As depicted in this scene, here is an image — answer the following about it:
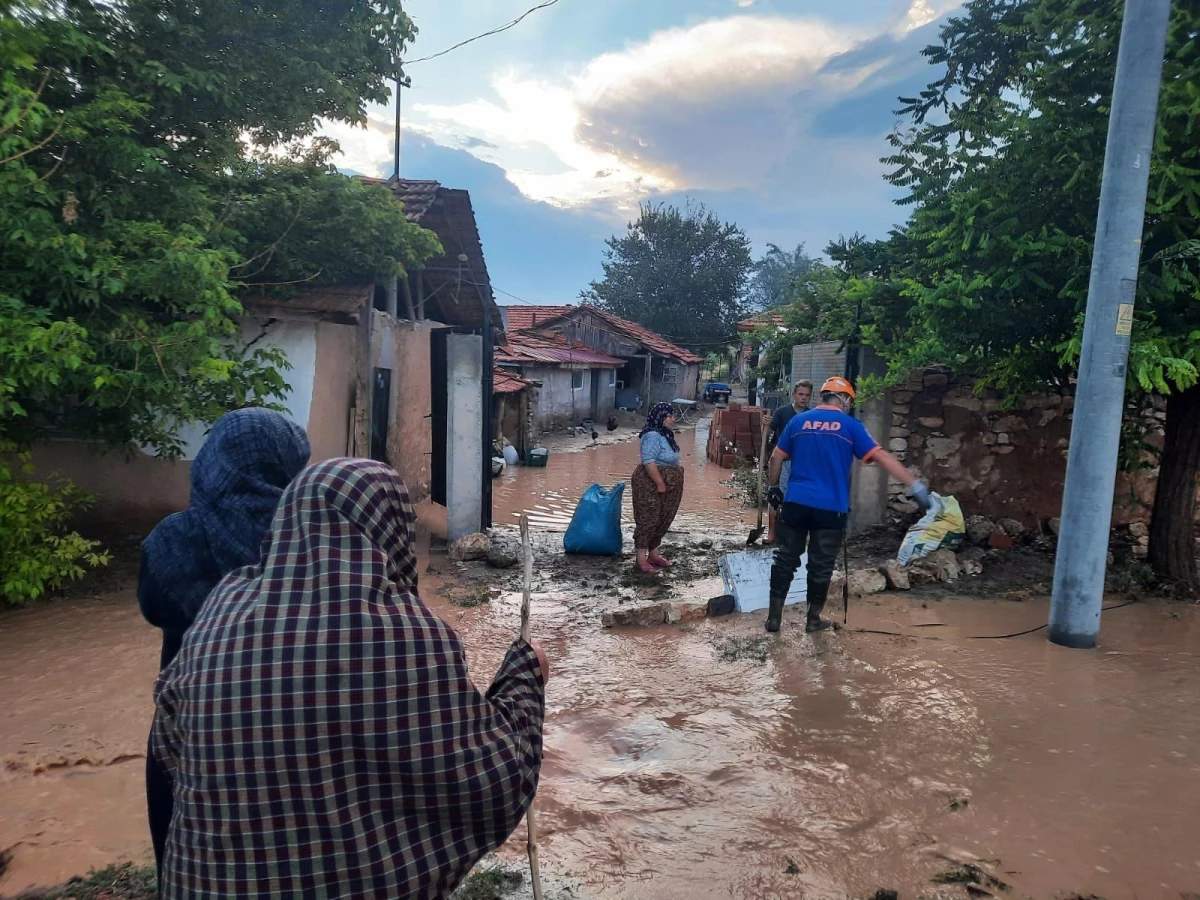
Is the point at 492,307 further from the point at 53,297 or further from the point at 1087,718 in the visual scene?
the point at 1087,718

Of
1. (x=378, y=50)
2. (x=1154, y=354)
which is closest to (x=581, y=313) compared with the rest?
(x=378, y=50)

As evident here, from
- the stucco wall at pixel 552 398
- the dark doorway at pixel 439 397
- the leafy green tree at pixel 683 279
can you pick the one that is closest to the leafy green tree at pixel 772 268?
the leafy green tree at pixel 683 279

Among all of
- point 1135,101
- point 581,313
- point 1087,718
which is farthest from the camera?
point 581,313

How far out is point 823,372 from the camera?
9.20m

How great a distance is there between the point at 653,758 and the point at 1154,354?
4.25m

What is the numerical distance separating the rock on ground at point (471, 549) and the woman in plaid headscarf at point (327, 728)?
20.1ft

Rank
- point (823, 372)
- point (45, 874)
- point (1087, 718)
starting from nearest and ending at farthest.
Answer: point (45, 874)
point (1087, 718)
point (823, 372)

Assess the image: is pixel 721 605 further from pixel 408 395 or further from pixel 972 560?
pixel 408 395

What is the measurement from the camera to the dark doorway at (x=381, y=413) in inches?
362

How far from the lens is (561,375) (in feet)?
81.7

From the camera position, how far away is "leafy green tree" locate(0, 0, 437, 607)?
4.62m

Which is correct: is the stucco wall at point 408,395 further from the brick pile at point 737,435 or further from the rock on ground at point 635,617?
the brick pile at point 737,435

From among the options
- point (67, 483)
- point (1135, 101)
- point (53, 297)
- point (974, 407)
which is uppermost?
point (1135, 101)

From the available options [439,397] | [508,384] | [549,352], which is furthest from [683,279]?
[439,397]
